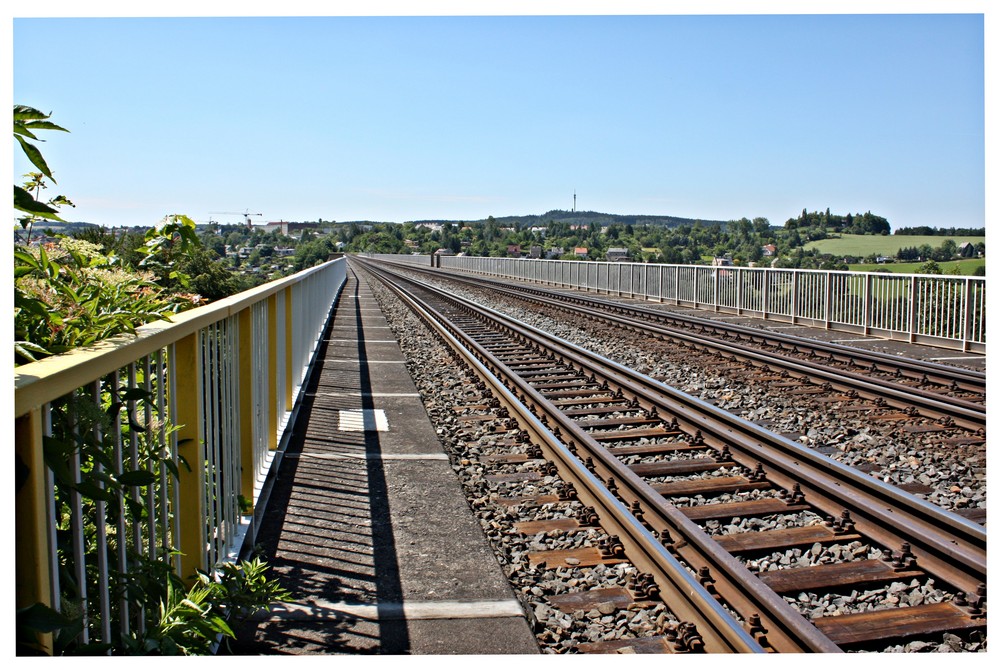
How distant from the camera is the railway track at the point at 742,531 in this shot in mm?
3924

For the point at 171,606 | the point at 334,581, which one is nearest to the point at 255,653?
the point at 171,606

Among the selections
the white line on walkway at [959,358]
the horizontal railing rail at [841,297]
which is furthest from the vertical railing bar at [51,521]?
the white line on walkway at [959,358]

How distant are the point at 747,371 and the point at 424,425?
16.7 ft

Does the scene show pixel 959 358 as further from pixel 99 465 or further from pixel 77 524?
pixel 77 524

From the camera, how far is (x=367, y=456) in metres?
7.35

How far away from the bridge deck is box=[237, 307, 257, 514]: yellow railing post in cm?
31

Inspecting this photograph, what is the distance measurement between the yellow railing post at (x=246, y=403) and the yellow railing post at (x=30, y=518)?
3097 millimetres

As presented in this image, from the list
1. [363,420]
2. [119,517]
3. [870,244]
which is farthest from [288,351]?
[870,244]

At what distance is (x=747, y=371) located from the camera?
467 inches

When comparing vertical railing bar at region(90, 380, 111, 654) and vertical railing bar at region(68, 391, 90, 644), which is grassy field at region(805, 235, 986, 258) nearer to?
vertical railing bar at region(90, 380, 111, 654)

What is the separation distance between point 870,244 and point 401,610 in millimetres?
75813

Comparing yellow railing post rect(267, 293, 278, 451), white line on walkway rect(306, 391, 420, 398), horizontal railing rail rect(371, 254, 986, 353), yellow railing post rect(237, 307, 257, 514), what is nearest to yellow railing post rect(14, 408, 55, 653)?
yellow railing post rect(237, 307, 257, 514)

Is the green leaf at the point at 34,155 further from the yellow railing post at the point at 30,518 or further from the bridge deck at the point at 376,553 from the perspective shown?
the bridge deck at the point at 376,553

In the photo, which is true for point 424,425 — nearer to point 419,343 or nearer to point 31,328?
point 31,328
